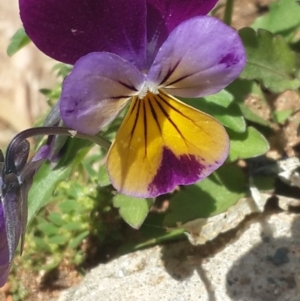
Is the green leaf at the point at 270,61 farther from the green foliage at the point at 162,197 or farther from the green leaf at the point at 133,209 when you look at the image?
the green leaf at the point at 133,209

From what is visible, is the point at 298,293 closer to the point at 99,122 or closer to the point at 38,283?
the point at 99,122

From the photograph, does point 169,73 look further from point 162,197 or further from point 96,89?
point 162,197

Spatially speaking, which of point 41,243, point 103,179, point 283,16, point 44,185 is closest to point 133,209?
point 103,179

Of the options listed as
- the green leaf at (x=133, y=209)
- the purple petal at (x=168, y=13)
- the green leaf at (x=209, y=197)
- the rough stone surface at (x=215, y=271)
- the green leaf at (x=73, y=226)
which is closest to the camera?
the purple petal at (x=168, y=13)

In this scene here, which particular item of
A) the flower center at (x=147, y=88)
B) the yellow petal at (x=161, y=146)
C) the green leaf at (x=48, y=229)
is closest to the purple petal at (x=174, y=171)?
the yellow petal at (x=161, y=146)

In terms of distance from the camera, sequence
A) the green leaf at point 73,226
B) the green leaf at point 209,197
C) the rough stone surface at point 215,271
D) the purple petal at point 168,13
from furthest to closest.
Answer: the green leaf at point 73,226
the green leaf at point 209,197
the rough stone surface at point 215,271
the purple petal at point 168,13

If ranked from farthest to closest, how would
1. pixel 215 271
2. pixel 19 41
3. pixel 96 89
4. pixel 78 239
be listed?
pixel 78 239
pixel 19 41
pixel 215 271
pixel 96 89

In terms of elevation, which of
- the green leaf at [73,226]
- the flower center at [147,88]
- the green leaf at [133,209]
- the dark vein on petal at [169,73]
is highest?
the dark vein on petal at [169,73]

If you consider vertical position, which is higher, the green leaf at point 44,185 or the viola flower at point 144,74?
the viola flower at point 144,74
